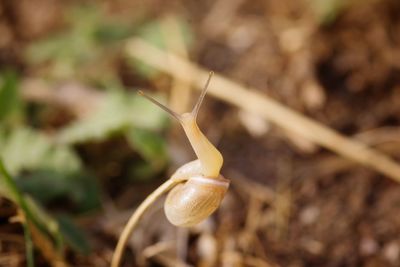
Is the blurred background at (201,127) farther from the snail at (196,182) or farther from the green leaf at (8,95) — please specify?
the snail at (196,182)

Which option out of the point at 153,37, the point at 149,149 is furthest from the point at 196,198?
the point at 153,37

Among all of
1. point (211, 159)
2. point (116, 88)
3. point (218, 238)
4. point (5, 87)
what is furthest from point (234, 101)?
point (211, 159)

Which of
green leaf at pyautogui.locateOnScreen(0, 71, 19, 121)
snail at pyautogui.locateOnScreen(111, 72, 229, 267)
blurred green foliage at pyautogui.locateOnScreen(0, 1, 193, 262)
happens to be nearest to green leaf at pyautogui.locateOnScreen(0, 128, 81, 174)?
blurred green foliage at pyautogui.locateOnScreen(0, 1, 193, 262)

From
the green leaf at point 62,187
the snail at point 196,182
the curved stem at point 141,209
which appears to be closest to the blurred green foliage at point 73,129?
the green leaf at point 62,187

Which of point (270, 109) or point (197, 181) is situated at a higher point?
point (270, 109)

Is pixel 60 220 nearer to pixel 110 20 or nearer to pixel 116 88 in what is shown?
pixel 116 88

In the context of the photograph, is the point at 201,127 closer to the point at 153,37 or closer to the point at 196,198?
the point at 153,37
